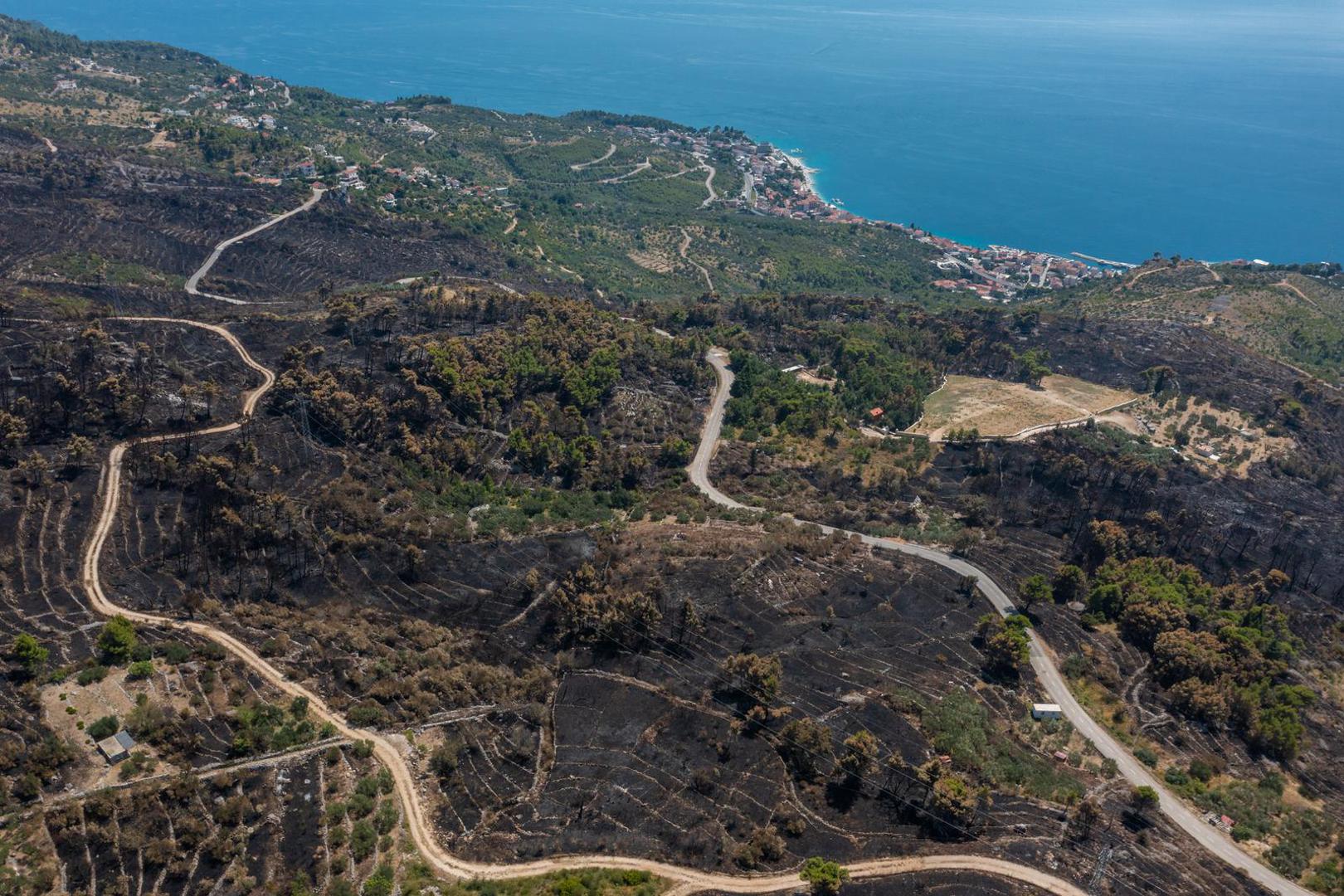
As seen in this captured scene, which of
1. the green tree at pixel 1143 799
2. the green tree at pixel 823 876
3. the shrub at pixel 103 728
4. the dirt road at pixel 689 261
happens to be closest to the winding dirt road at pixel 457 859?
the green tree at pixel 823 876

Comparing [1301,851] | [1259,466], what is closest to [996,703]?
[1301,851]

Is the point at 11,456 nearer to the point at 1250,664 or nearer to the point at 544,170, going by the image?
the point at 1250,664

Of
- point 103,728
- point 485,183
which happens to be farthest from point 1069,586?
point 485,183

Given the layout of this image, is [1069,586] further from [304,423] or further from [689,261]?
[689,261]

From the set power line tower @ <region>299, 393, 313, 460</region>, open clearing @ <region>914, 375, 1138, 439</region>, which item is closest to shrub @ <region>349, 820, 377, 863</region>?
power line tower @ <region>299, 393, 313, 460</region>

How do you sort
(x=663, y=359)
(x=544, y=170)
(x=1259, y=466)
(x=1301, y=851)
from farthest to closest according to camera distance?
(x=544, y=170) → (x=663, y=359) → (x=1259, y=466) → (x=1301, y=851)

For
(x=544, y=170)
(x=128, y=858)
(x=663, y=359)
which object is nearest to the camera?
(x=128, y=858)
